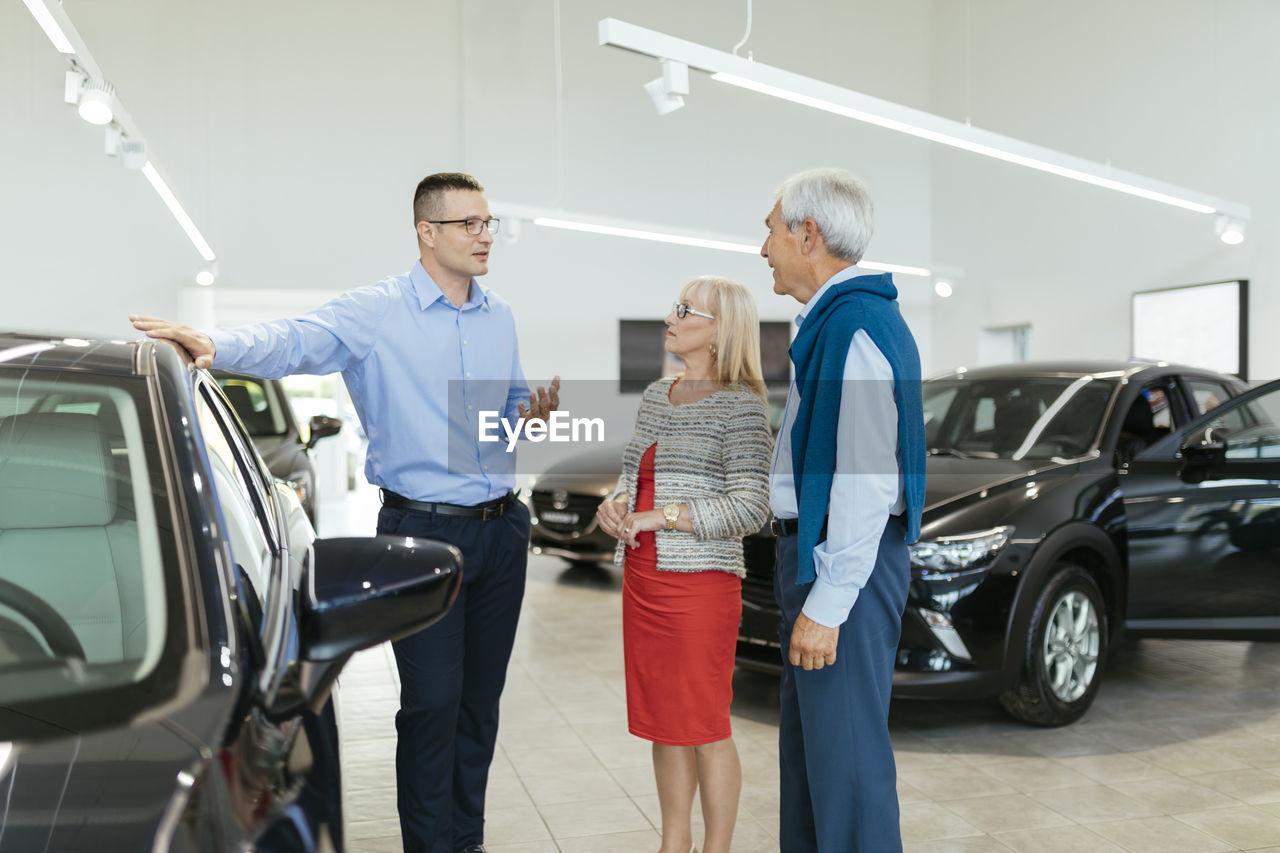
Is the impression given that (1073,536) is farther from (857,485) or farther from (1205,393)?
(857,485)

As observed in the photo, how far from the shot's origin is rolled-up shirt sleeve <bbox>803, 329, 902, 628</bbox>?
184 cm

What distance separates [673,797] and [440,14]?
11.6 meters

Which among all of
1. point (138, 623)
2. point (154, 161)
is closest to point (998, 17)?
point (154, 161)

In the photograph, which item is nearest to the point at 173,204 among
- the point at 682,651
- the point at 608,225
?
the point at 608,225

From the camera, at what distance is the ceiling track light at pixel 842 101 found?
479 cm

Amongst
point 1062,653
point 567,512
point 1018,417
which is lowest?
point 1062,653

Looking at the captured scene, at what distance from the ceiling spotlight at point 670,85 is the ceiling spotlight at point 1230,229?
19.4ft

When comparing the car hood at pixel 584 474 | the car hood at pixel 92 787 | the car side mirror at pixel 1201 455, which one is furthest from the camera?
the car hood at pixel 584 474

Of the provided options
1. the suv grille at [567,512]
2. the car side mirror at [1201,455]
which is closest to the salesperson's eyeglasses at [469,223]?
the car side mirror at [1201,455]

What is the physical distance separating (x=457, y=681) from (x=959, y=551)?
5.82 ft

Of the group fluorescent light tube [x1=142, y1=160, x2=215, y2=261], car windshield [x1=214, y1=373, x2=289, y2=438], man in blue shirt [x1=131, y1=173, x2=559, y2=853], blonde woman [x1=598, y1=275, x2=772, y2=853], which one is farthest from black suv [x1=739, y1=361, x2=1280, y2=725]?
fluorescent light tube [x1=142, y1=160, x2=215, y2=261]

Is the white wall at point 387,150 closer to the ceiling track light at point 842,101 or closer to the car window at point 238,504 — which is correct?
the ceiling track light at point 842,101

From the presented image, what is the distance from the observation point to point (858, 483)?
6.05 ft

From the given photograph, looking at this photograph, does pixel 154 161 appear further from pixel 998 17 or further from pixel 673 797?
pixel 998 17
